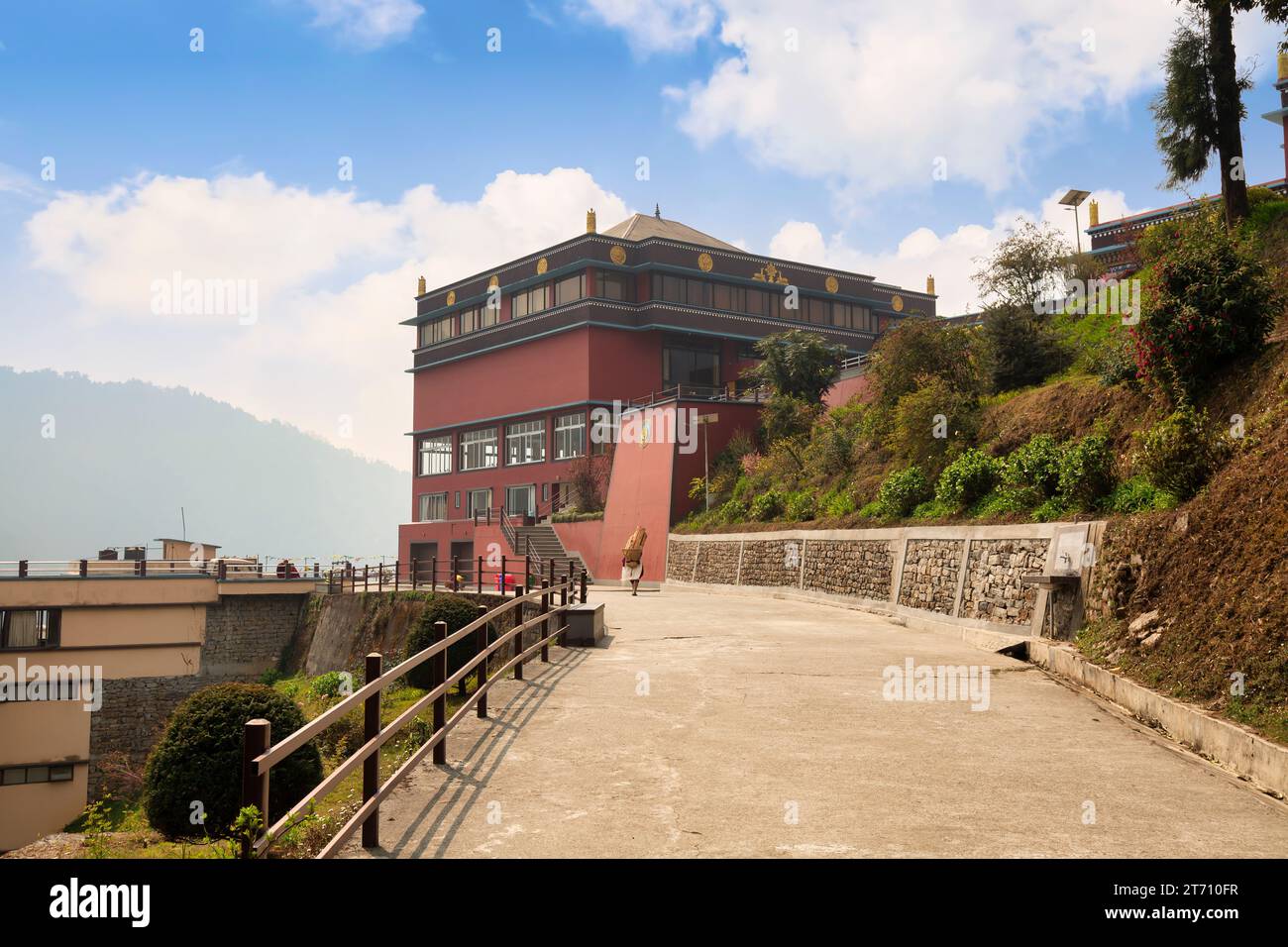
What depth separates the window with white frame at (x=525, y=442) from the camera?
56.3m

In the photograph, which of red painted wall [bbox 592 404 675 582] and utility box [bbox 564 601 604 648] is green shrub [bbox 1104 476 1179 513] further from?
red painted wall [bbox 592 404 675 582]

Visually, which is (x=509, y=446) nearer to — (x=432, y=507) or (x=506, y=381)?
(x=506, y=381)

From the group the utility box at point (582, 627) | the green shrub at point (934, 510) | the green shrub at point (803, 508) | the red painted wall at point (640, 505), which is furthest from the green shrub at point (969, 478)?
the red painted wall at point (640, 505)

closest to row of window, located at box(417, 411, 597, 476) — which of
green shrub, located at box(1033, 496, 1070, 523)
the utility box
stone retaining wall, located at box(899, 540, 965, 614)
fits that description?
stone retaining wall, located at box(899, 540, 965, 614)

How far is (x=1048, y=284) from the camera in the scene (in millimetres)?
26922

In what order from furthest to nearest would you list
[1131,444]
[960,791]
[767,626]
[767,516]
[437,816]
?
[767,516] < [767,626] < [1131,444] < [960,791] < [437,816]

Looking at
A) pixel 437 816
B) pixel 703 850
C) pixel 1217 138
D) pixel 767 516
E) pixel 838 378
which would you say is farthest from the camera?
pixel 838 378

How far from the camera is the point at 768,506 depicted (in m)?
34.2

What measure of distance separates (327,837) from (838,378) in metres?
36.7

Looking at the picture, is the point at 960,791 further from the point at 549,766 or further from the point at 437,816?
the point at 437,816

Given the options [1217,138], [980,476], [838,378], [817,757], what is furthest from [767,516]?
[817,757]

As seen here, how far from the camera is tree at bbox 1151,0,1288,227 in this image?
23172mm

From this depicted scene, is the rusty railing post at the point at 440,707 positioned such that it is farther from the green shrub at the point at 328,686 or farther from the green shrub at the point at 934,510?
the green shrub at the point at 328,686

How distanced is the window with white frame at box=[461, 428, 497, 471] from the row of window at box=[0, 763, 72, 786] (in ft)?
101
